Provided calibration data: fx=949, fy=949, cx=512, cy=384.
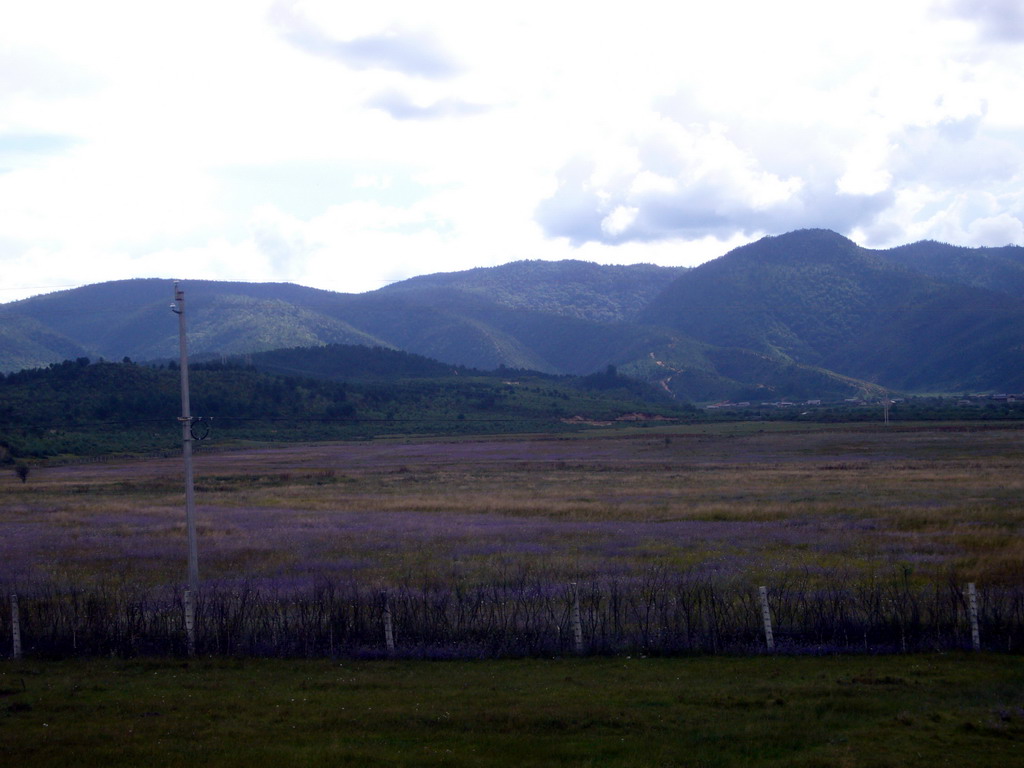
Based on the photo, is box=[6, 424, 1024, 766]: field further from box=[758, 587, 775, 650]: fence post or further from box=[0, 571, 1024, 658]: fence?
box=[758, 587, 775, 650]: fence post

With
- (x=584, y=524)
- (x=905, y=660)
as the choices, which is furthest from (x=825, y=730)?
(x=584, y=524)

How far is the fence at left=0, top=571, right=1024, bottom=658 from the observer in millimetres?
14211

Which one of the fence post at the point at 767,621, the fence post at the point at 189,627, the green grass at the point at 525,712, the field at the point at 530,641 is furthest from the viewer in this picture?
the fence post at the point at 189,627

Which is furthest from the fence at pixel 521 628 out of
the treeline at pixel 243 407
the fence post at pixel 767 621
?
the treeline at pixel 243 407

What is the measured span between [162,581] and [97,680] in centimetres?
984

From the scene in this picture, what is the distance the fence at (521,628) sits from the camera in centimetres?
1421

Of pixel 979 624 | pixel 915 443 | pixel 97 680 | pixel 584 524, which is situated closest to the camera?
pixel 97 680

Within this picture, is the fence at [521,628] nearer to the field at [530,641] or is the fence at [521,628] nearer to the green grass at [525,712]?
the field at [530,641]

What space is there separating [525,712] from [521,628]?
174 inches

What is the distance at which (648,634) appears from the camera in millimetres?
14633

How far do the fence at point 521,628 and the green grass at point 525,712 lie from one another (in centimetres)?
52

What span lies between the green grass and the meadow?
84 centimetres

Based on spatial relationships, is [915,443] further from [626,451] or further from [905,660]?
[905,660]

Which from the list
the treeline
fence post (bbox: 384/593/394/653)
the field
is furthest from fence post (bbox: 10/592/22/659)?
the treeline
